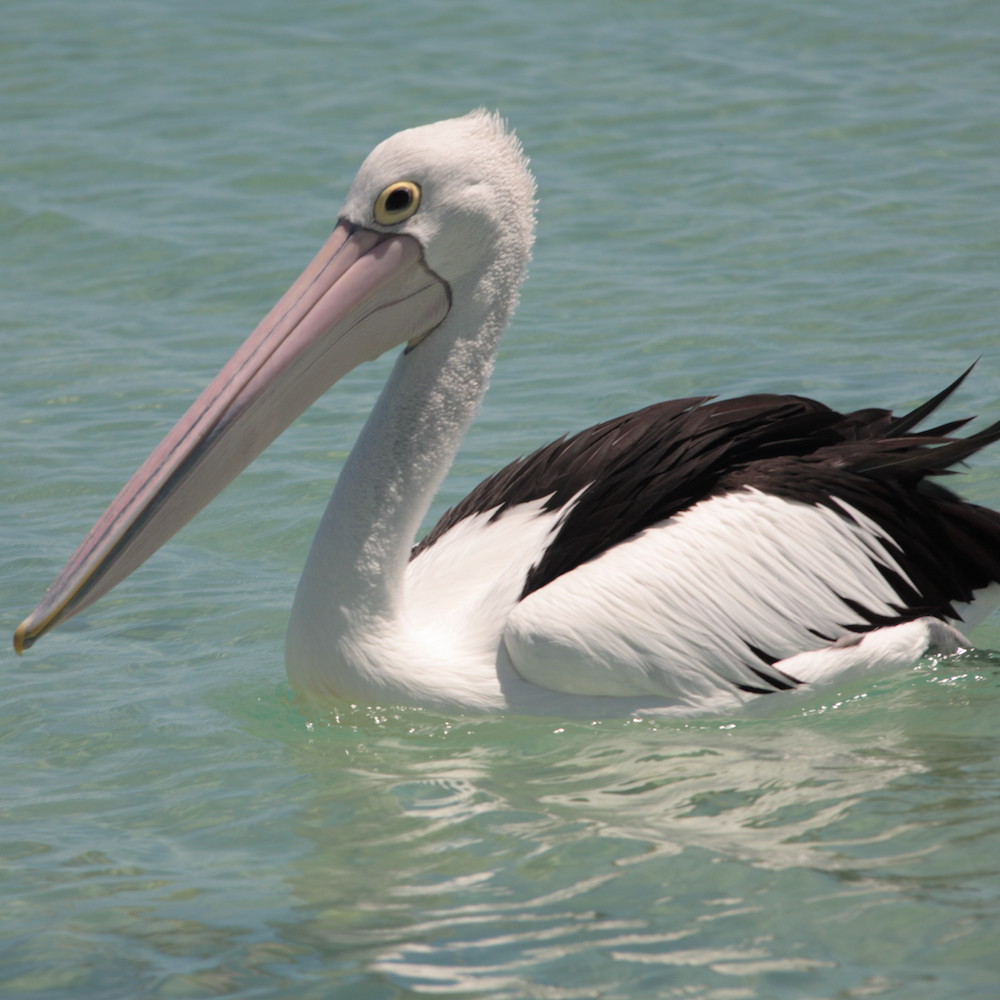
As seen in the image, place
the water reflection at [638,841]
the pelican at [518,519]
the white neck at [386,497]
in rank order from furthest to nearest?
1. the white neck at [386,497]
2. the pelican at [518,519]
3. the water reflection at [638,841]

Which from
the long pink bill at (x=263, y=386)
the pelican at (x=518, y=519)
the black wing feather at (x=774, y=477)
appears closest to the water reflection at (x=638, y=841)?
the pelican at (x=518, y=519)

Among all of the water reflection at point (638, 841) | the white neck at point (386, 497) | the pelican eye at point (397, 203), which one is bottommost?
the water reflection at point (638, 841)

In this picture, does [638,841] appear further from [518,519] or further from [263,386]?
[263,386]

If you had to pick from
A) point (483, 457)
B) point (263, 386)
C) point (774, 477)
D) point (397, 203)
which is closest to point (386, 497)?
point (263, 386)

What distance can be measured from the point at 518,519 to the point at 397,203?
0.93 metres

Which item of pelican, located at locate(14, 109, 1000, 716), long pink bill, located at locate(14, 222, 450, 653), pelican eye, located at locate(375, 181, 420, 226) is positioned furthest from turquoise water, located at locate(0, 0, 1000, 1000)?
pelican eye, located at locate(375, 181, 420, 226)

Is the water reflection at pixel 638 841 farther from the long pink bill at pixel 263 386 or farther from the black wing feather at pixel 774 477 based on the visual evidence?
the long pink bill at pixel 263 386

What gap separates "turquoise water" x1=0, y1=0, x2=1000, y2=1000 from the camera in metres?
3.18

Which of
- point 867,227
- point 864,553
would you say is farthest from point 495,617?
point 867,227

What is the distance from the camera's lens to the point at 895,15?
10102 millimetres

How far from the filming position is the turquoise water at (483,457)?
10.4 feet

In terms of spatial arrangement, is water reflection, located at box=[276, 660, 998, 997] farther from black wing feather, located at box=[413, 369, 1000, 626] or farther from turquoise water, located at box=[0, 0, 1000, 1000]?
black wing feather, located at box=[413, 369, 1000, 626]

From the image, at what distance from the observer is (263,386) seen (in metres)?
3.88

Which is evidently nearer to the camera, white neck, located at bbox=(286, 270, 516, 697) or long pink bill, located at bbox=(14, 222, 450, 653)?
long pink bill, located at bbox=(14, 222, 450, 653)
